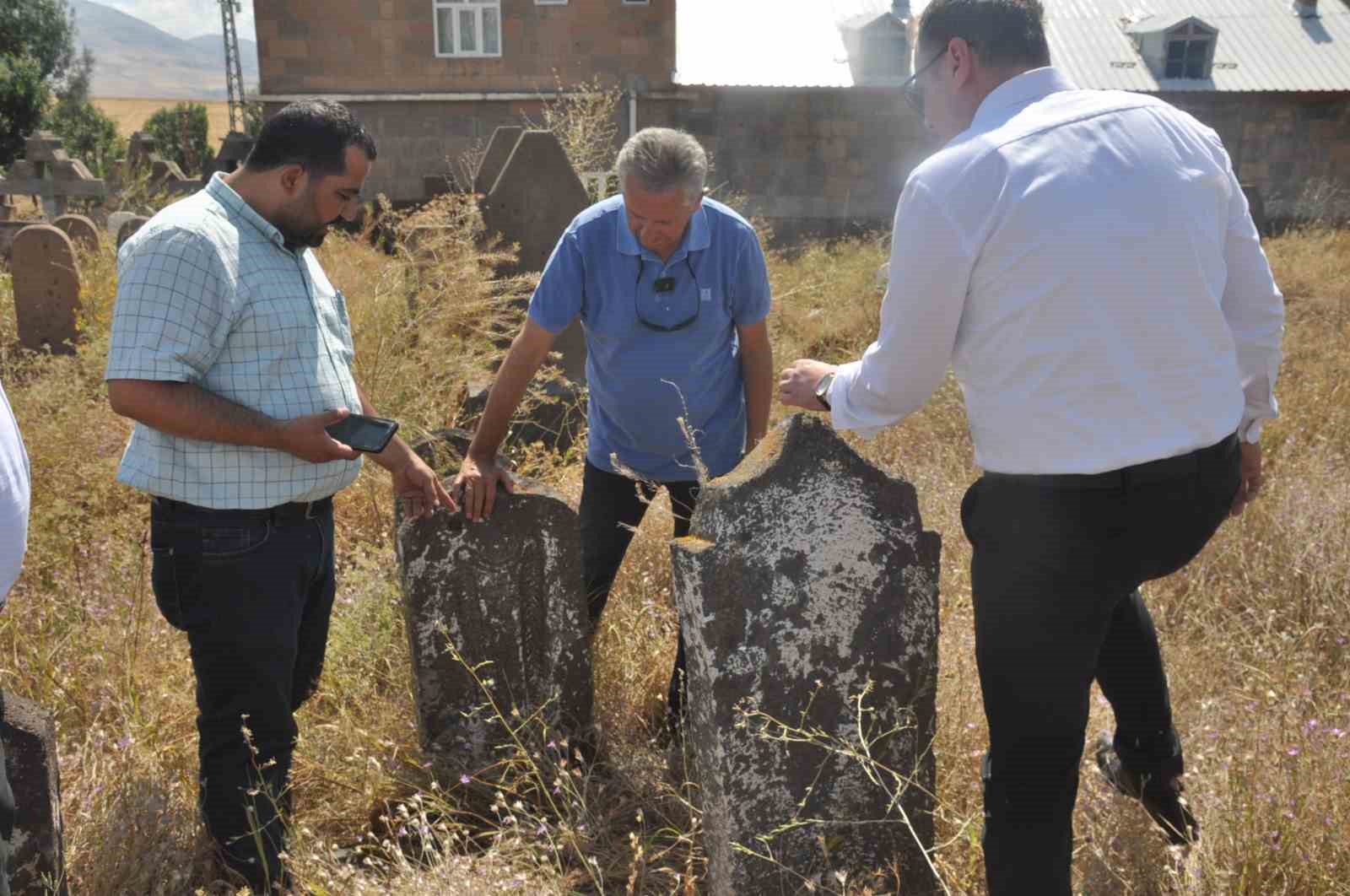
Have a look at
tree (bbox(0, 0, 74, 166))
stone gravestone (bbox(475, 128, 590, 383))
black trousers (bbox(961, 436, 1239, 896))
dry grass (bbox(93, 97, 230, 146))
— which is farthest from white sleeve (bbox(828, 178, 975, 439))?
dry grass (bbox(93, 97, 230, 146))

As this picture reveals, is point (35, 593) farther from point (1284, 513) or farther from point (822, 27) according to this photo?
point (822, 27)

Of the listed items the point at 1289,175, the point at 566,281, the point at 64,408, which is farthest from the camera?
the point at 1289,175

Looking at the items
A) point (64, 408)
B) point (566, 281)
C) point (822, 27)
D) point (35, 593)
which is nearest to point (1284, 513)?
point (566, 281)

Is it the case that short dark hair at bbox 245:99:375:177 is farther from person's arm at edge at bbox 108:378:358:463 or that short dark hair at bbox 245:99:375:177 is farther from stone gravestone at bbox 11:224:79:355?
stone gravestone at bbox 11:224:79:355

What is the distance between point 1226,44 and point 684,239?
2158 centimetres

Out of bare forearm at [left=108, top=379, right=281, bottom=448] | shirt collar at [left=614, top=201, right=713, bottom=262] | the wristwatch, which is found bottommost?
bare forearm at [left=108, top=379, right=281, bottom=448]

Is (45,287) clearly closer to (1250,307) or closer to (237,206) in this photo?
(237,206)

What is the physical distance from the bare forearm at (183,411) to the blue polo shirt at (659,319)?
0.97m

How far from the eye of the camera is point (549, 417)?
5.85 metres

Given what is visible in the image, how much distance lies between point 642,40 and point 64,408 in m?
14.7

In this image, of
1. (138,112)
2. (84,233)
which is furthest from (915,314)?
(138,112)

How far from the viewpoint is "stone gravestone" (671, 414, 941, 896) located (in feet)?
7.86

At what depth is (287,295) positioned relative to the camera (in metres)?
2.61

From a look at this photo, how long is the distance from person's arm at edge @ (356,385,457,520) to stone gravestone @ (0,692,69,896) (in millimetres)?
927
